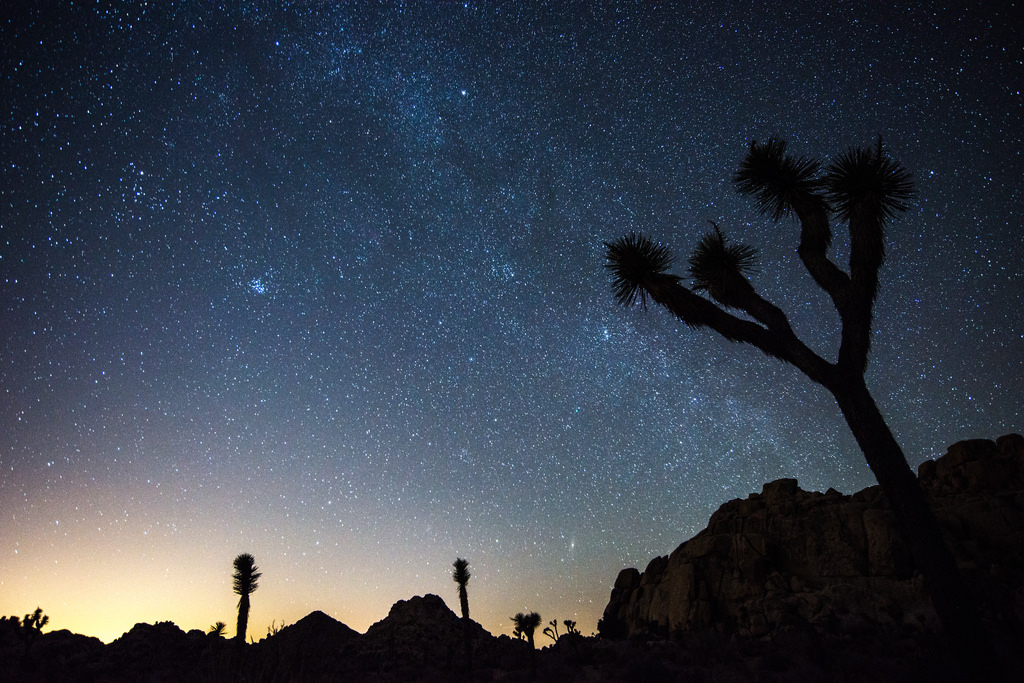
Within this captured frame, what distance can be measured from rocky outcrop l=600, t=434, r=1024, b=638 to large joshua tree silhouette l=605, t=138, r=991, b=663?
43.3ft

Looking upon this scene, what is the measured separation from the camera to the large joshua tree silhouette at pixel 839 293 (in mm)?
6117

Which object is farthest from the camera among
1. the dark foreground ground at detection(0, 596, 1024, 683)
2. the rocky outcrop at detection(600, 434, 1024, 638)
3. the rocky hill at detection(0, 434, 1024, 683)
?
the rocky outcrop at detection(600, 434, 1024, 638)

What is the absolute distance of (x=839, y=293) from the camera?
7637 millimetres

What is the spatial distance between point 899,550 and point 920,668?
16087mm

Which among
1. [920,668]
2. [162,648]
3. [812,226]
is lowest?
[920,668]

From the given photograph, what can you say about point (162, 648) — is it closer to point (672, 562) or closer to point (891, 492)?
point (672, 562)

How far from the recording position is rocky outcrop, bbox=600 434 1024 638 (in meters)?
19.3

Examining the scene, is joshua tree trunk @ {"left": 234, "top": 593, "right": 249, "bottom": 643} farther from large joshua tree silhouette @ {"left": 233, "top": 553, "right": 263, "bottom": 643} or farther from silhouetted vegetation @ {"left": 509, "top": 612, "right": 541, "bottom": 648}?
silhouetted vegetation @ {"left": 509, "top": 612, "right": 541, "bottom": 648}

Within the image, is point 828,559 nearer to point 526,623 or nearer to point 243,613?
point 526,623

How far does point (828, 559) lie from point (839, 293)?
20.8 m

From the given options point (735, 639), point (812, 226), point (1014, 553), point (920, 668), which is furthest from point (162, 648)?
point (1014, 553)

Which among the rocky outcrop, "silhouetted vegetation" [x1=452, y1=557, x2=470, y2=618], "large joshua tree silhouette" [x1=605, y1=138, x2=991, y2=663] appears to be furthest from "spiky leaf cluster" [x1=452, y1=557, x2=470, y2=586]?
"large joshua tree silhouette" [x1=605, y1=138, x2=991, y2=663]

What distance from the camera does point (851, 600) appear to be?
66.8ft

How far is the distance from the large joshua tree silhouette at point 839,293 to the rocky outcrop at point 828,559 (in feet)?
43.3
